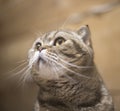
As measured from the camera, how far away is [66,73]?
0.76 meters

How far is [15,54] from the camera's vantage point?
1222 mm

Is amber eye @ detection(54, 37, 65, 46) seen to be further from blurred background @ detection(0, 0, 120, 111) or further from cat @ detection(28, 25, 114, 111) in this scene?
blurred background @ detection(0, 0, 120, 111)

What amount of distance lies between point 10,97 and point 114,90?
37 centimetres

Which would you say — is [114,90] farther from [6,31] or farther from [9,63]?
[6,31]

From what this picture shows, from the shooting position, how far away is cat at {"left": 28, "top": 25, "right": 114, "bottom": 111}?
0.75 metres

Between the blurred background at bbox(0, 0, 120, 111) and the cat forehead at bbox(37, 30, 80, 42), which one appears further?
the blurred background at bbox(0, 0, 120, 111)

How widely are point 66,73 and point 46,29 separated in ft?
2.05

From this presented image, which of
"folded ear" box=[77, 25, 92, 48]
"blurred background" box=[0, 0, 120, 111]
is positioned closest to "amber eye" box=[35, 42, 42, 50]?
"folded ear" box=[77, 25, 92, 48]

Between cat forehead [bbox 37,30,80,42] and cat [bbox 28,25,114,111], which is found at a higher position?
cat forehead [bbox 37,30,80,42]

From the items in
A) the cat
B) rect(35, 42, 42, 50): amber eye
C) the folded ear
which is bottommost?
the cat

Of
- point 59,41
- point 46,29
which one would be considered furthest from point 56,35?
point 46,29

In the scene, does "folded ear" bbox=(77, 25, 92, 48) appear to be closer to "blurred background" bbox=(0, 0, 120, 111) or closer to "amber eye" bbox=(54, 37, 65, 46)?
"amber eye" bbox=(54, 37, 65, 46)

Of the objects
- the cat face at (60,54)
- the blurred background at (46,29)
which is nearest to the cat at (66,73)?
the cat face at (60,54)

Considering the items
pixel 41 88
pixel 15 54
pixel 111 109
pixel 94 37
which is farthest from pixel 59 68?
pixel 94 37
